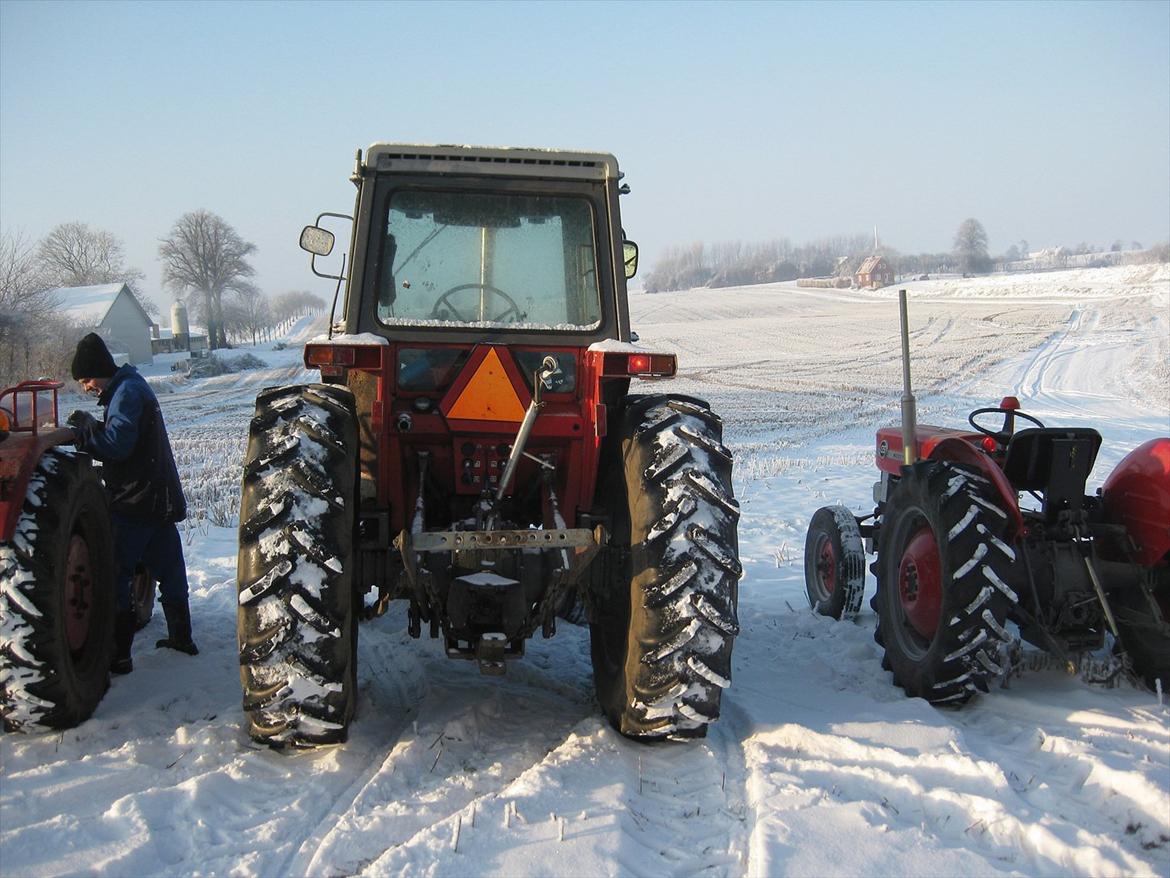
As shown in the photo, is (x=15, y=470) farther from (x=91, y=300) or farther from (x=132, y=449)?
(x=91, y=300)

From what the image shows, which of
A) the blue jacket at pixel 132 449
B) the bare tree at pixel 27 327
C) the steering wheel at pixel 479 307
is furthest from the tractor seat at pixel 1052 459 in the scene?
the bare tree at pixel 27 327

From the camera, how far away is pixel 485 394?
4.08 meters

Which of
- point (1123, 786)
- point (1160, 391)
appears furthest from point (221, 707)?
point (1160, 391)

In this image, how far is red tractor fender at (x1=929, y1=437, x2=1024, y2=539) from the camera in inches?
183

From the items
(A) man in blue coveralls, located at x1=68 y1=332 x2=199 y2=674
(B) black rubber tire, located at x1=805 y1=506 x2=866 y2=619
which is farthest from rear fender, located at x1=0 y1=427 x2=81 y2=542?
(B) black rubber tire, located at x1=805 y1=506 x2=866 y2=619

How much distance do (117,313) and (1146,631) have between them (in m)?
59.8

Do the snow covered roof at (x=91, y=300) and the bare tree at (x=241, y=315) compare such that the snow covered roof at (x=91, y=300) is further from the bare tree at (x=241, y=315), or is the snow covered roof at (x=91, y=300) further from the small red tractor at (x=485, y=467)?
the small red tractor at (x=485, y=467)

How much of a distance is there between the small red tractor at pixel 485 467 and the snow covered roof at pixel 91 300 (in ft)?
169

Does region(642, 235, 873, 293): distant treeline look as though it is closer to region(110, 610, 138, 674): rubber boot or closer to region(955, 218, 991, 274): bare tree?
region(955, 218, 991, 274): bare tree

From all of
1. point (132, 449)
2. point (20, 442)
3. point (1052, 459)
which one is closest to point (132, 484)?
point (132, 449)

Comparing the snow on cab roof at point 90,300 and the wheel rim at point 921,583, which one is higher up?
the snow on cab roof at point 90,300

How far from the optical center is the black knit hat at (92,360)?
199 inches

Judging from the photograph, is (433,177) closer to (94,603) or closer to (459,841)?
(94,603)

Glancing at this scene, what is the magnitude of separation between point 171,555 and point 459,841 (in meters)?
2.99
